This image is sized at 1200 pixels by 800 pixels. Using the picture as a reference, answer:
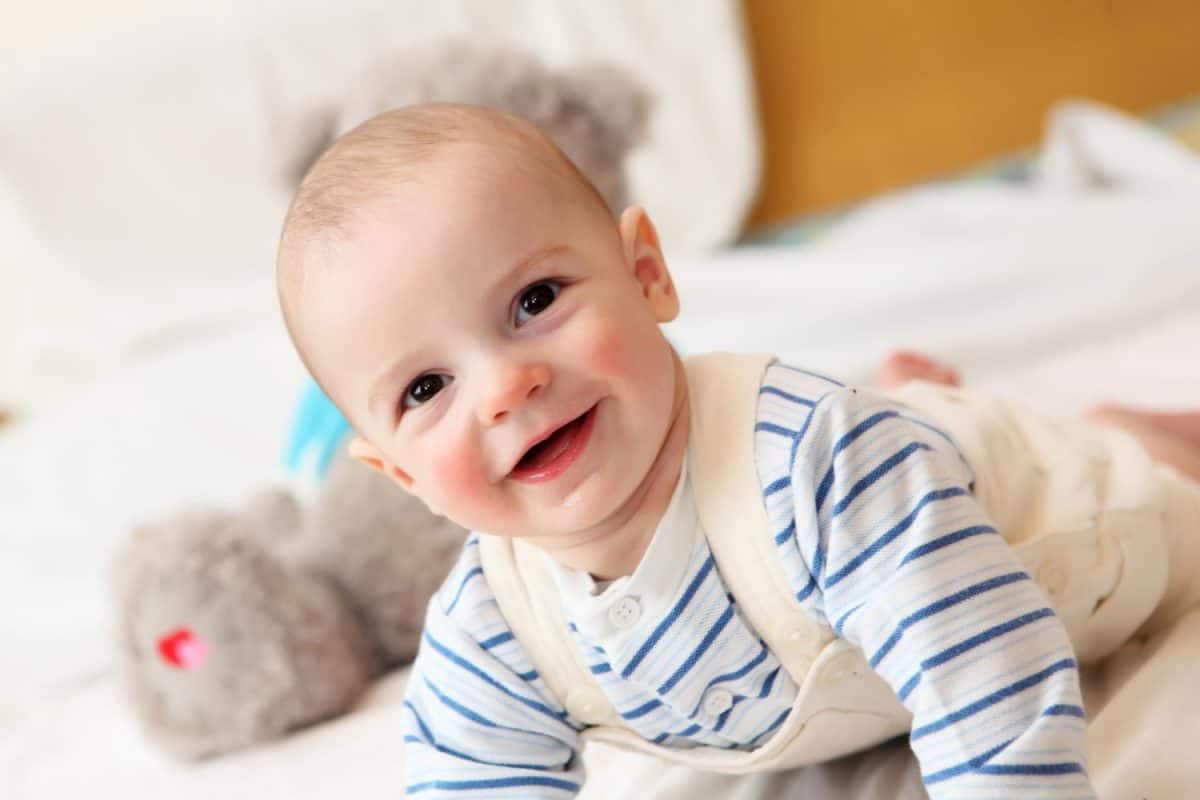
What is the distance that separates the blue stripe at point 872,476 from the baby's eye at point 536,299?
169 mm

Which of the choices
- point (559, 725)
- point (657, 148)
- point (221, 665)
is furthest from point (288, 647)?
point (657, 148)

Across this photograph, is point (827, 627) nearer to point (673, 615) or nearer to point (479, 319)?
point (673, 615)

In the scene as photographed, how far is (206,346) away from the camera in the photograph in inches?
66.8

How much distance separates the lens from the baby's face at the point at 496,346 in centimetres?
61

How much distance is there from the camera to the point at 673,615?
687 mm

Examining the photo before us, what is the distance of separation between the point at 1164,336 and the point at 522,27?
→ 0.97 metres

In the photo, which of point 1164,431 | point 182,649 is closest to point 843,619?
point 1164,431

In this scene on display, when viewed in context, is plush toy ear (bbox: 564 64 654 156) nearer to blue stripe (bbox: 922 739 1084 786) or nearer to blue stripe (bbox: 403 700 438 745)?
blue stripe (bbox: 403 700 438 745)

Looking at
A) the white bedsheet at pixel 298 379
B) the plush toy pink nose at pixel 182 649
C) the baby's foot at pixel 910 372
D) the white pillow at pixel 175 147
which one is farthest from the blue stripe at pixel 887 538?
the white pillow at pixel 175 147

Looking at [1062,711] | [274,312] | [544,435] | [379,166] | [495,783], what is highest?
[379,166]

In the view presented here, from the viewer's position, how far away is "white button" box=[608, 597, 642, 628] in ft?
2.26

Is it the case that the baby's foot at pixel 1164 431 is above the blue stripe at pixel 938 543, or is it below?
below

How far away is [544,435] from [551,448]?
0.02 metres

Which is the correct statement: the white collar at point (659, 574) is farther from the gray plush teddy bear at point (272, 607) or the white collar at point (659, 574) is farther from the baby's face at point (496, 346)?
the gray plush teddy bear at point (272, 607)
